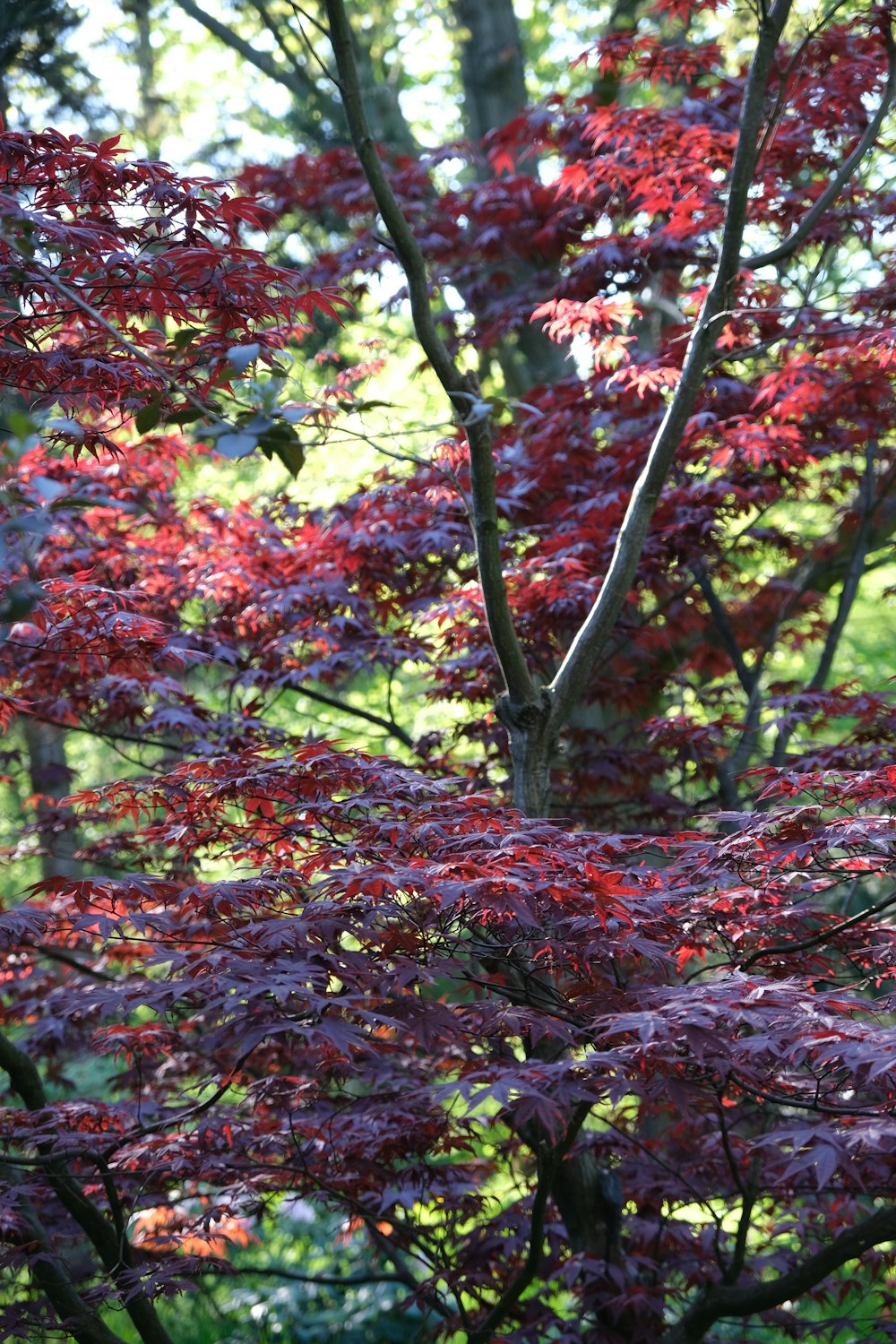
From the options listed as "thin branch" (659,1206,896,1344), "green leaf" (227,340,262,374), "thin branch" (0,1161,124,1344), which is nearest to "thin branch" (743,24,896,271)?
"green leaf" (227,340,262,374)

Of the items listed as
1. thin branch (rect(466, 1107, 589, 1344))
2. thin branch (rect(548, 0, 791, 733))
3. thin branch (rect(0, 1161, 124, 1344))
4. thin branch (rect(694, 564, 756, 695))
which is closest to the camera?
thin branch (rect(466, 1107, 589, 1344))

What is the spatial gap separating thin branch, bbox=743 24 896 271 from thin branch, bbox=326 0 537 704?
3.55ft

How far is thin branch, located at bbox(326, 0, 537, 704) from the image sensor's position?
2.72 metres

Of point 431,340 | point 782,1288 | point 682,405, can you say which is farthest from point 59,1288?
point 682,405

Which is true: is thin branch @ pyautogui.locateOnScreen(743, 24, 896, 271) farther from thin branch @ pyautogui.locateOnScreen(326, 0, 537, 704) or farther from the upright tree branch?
the upright tree branch

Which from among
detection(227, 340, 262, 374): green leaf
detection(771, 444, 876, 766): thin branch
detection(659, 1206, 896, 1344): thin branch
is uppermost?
detection(771, 444, 876, 766): thin branch

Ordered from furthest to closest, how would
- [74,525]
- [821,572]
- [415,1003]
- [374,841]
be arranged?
1. [821,572]
2. [74,525]
3. [374,841]
4. [415,1003]

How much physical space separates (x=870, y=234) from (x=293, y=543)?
2.79 meters

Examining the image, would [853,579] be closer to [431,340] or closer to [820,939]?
[431,340]

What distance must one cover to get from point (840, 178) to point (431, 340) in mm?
1312

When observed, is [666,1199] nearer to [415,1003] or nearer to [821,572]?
[415,1003]

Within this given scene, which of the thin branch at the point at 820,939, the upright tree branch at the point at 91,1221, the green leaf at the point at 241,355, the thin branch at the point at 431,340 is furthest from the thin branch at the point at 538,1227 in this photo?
the green leaf at the point at 241,355

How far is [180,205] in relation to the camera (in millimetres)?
2539

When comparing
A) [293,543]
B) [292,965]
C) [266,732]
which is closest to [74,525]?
[293,543]
